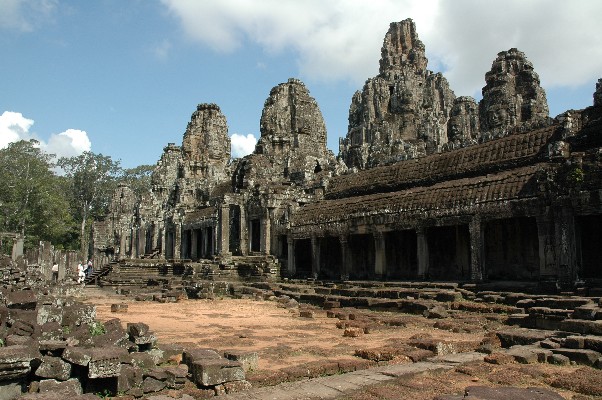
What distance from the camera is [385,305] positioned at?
15.5 metres

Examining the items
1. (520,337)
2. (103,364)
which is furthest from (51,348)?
(520,337)

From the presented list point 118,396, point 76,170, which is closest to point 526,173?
point 118,396

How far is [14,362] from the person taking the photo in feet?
17.6

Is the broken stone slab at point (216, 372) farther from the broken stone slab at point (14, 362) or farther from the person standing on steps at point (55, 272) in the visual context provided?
the person standing on steps at point (55, 272)

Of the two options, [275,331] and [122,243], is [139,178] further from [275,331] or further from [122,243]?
[275,331]

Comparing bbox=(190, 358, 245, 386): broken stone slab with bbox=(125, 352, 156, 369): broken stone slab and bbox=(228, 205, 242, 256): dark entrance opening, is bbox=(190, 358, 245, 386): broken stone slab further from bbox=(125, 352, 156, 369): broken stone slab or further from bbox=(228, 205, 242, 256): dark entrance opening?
bbox=(228, 205, 242, 256): dark entrance opening

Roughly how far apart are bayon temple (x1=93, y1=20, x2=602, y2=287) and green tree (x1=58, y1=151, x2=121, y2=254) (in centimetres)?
1759

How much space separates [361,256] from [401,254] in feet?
7.85

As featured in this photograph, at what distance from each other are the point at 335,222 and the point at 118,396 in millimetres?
16872

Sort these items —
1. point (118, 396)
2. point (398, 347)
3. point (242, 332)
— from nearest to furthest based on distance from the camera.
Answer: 1. point (118, 396)
2. point (398, 347)
3. point (242, 332)

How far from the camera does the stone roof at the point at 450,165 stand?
742 inches

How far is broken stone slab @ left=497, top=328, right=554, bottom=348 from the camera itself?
8906mm

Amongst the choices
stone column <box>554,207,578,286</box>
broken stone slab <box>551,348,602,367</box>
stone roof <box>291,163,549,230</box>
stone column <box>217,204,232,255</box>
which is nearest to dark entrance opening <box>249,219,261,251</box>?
stone column <box>217,204,232,255</box>

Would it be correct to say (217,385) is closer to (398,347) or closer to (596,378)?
(398,347)
